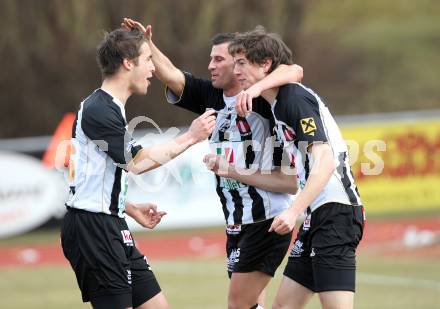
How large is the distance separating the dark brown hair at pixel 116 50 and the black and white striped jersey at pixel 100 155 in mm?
172

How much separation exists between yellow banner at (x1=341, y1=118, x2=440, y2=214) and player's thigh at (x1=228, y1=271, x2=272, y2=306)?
899cm

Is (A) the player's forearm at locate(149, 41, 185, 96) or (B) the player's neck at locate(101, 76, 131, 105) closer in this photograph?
(B) the player's neck at locate(101, 76, 131, 105)

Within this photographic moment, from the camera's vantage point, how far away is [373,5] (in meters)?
34.8

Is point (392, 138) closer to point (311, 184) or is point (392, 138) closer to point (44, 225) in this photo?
point (44, 225)

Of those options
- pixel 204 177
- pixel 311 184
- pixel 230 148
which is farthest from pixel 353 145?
pixel 311 184

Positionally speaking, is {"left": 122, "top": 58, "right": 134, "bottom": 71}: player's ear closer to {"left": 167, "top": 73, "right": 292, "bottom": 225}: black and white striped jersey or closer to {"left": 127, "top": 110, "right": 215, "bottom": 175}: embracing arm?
{"left": 127, "top": 110, "right": 215, "bottom": 175}: embracing arm

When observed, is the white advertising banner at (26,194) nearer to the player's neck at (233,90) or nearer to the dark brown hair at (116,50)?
the player's neck at (233,90)

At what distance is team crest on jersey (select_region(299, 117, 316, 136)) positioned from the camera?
588 cm

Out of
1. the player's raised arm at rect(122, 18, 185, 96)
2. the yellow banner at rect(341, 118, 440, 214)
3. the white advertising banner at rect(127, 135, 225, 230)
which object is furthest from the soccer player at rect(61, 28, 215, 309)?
the yellow banner at rect(341, 118, 440, 214)

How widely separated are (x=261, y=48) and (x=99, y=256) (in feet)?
5.63

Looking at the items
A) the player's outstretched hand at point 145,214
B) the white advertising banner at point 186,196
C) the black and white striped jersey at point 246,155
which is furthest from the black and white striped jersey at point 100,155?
the white advertising banner at point 186,196

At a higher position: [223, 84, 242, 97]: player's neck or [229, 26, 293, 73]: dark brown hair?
[229, 26, 293, 73]: dark brown hair

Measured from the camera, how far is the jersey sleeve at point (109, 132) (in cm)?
574

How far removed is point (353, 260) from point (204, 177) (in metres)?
9.47
